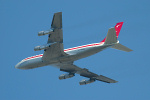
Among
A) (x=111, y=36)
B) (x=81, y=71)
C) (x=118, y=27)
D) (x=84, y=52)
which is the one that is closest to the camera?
(x=111, y=36)

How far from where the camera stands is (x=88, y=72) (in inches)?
2196

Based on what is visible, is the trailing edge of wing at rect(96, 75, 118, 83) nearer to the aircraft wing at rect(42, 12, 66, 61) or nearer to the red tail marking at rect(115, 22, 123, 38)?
the red tail marking at rect(115, 22, 123, 38)

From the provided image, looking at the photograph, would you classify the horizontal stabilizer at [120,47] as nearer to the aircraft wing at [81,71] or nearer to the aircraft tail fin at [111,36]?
the aircraft tail fin at [111,36]

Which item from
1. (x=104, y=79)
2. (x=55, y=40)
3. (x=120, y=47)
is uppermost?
(x=55, y=40)

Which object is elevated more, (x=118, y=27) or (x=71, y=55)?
(x=118, y=27)

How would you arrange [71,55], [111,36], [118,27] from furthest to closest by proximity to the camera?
[118,27] < [71,55] < [111,36]

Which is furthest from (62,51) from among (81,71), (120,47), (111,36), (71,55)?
(81,71)

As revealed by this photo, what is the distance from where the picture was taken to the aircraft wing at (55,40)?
142ft

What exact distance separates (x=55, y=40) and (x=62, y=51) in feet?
8.61

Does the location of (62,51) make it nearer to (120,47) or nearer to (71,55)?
(71,55)

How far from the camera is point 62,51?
48.0m

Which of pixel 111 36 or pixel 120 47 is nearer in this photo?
pixel 111 36

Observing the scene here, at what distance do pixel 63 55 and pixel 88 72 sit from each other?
8.66 meters

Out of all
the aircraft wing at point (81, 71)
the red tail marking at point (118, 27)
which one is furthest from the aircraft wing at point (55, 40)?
the red tail marking at point (118, 27)
